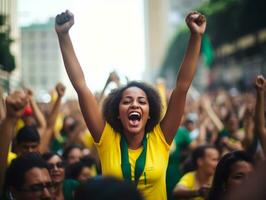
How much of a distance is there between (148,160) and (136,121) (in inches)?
11.2

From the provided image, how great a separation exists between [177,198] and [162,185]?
5.78 feet

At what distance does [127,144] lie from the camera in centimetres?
401

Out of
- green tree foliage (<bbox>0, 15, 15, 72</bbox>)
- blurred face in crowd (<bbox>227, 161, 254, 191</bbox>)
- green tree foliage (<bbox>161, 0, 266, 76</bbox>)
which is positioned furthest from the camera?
green tree foliage (<bbox>161, 0, 266, 76</bbox>)

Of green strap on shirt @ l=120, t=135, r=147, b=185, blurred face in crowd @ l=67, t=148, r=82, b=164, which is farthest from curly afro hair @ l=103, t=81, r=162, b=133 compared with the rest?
blurred face in crowd @ l=67, t=148, r=82, b=164

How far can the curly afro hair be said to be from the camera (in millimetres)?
4172

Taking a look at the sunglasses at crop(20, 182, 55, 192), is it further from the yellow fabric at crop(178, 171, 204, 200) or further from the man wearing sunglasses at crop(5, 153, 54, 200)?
the yellow fabric at crop(178, 171, 204, 200)

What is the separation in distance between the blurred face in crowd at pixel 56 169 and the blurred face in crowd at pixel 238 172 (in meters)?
1.54

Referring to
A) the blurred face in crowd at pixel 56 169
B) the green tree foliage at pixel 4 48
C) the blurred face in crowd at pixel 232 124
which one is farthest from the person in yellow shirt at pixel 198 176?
the green tree foliage at pixel 4 48

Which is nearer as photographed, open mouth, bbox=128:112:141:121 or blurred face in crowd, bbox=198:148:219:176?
open mouth, bbox=128:112:141:121

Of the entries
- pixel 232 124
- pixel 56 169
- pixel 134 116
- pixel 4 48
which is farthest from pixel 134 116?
pixel 4 48

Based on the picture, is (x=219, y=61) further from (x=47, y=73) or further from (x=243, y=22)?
(x=47, y=73)

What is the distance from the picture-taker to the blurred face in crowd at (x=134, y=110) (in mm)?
4023

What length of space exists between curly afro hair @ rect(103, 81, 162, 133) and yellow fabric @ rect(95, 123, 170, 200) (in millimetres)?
105

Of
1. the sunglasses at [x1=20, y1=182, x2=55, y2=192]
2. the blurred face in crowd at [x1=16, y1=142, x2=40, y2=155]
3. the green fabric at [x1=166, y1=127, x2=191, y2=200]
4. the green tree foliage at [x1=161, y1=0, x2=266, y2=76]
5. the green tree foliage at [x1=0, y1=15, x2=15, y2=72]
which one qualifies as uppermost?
the green tree foliage at [x1=161, y1=0, x2=266, y2=76]
